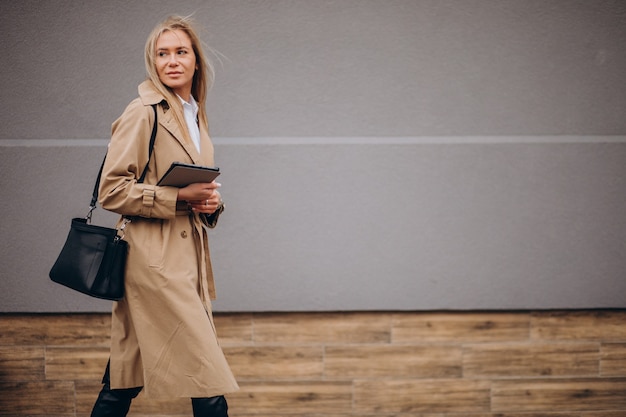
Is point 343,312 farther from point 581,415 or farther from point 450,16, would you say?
point 450,16

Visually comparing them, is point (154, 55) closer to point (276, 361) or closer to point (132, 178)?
point (132, 178)

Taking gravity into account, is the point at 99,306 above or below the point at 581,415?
above

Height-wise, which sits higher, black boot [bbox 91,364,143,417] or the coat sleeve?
the coat sleeve

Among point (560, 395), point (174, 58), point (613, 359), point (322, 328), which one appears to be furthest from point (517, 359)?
point (174, 58)

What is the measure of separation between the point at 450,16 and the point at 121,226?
1952 mm

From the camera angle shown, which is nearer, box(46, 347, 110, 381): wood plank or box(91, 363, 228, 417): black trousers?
box(91, 363, 228, 417): black trousers

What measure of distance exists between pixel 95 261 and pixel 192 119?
0.65 meters

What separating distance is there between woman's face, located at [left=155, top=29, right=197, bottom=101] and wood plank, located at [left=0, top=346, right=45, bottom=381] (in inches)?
66.9

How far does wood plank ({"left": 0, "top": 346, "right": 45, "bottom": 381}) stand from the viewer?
3184 mm

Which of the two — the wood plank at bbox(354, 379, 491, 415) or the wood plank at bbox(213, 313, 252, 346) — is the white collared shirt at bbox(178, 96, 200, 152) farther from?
the wood plank at bbox(354, 379, 491, 415)

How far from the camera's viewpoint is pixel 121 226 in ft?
7.46

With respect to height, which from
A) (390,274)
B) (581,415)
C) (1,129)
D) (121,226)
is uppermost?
(1,129)

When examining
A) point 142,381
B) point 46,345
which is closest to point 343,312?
point 142,381

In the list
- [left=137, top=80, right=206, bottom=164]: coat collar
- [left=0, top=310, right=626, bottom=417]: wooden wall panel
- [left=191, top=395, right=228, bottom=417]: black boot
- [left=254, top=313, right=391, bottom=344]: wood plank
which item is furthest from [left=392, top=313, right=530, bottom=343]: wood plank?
[left=137, top=80, right=206, bottom=164]: coat collar
